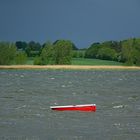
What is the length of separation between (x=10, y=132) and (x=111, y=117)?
7998mm

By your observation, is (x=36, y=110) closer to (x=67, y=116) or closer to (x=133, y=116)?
(x=67, y=116)

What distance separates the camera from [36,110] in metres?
34.0

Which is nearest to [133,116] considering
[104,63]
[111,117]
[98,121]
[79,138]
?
[111,117]

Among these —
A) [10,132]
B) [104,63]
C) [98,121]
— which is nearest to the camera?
[10,132]

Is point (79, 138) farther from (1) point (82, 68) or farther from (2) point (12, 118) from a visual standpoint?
(1) point (82, 68)

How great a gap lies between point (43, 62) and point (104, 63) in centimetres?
2444

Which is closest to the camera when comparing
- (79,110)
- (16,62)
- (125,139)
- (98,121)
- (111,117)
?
(125,139)

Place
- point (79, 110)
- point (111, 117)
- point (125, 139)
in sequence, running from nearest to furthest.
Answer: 1. point (125, 139)
2. point (111, 117)
3. point (79, 110)

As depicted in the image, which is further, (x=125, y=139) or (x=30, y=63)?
(x=30, y=63)

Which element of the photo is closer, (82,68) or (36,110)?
(36,110)

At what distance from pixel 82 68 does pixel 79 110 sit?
16553cm

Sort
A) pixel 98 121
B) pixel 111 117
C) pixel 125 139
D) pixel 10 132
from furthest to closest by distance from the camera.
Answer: pixel 111 117 < pixel 98 121 < pixel 10 132 < pixel 125 139

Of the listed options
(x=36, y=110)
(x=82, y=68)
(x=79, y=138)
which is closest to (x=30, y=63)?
(x=82, y=68)

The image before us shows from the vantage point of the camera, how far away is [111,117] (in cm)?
3012
